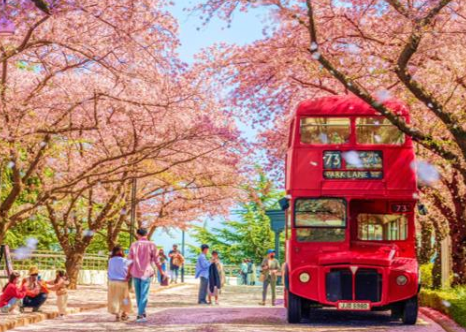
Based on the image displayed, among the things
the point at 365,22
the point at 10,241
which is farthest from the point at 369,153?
the point at 10,241

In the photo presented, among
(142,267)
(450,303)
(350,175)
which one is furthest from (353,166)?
(142,267)

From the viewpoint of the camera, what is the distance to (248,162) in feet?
107

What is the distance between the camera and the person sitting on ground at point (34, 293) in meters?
17.4

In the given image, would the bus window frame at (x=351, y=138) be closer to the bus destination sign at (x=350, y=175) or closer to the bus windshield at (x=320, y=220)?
the bus destination sign at (x=350, y=175)

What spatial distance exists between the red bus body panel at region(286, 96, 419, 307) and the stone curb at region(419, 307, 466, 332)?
81 cm

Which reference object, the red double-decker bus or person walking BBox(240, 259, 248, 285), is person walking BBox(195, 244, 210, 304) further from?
person walking BBox(240, 259, 248, 285)

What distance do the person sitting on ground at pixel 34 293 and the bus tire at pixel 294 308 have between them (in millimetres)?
5313

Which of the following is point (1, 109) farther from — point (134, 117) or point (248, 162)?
point (248, 162)

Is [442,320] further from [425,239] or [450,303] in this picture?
[425,239]

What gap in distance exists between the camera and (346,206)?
15758mm

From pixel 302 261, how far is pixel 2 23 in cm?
711

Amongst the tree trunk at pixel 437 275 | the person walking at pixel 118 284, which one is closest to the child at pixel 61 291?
the person walking at pixel 118 284

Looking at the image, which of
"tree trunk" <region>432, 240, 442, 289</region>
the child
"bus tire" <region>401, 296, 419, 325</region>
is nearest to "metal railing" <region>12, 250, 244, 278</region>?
the child

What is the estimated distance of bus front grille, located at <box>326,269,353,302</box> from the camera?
15594mm
